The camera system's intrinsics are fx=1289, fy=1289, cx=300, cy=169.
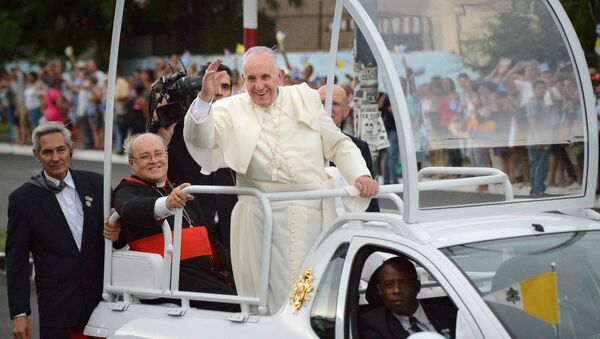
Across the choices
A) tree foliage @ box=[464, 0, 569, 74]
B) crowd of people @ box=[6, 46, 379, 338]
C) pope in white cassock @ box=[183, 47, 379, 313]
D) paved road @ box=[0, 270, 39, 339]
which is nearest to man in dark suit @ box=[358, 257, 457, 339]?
crowd of people @ box=[6, 46, 379, 338]

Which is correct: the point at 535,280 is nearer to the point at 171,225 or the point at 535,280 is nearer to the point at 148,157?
the point at 171,225

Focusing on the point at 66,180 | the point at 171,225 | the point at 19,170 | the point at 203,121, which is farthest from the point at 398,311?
the point at 19,170

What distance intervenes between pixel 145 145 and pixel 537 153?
6.81ft

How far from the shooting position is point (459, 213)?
5645 millimetres

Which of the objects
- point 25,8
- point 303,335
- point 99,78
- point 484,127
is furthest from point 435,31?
point 25,8

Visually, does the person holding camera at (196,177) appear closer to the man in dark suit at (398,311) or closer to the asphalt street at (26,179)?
the asphalt street at (26,179)

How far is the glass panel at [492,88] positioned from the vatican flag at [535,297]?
825 millimetres

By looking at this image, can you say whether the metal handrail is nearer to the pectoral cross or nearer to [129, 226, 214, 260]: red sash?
[129, 226, 214, 260]: red sash

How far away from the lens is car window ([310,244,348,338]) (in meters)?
5.43

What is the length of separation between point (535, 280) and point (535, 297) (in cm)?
8

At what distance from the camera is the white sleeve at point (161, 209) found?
6.32 m

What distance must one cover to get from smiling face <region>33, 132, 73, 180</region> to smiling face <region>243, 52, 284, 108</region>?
1.15 m

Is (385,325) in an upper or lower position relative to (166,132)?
lower

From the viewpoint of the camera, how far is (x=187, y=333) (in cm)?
597
